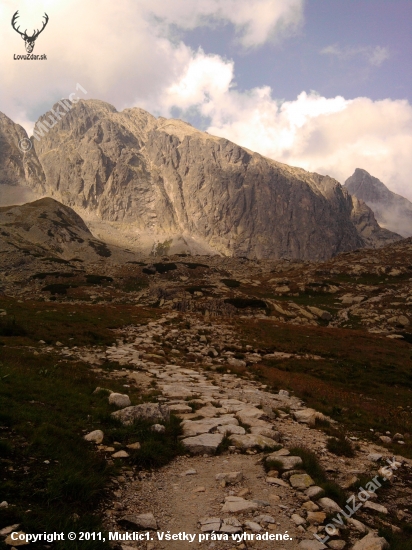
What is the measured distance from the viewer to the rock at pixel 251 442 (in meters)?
8.53

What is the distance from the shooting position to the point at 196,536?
17.1ft

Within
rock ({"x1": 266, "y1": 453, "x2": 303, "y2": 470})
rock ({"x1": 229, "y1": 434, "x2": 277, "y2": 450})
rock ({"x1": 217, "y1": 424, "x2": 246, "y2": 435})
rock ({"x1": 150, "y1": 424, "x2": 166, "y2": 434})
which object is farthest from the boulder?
rock ({"x1": 266, "y1": 453, "x2": 303, "y2": 470})

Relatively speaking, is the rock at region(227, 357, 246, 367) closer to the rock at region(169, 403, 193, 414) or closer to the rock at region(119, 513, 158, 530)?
the rock at region(169, 403, 193, 414)

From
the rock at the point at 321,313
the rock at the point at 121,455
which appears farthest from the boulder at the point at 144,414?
the rock at the point at 321,313

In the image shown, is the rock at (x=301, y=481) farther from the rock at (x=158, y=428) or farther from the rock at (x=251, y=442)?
the rock at (x=158, y=428)

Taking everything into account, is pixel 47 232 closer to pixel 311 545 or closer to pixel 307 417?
pixel 307 417

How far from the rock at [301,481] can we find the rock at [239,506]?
3.99ft

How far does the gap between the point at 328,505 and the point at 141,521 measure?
3.43 meters

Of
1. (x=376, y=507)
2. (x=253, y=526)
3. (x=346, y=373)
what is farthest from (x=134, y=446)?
(x=346, y=373)

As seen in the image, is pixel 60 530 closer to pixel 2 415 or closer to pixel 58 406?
pixel 2 415

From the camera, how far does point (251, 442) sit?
8.64m

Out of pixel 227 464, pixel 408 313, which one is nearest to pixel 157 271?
pixel 408 313

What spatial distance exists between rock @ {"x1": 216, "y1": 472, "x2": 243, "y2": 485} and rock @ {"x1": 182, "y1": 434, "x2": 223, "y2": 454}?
47.2 inches

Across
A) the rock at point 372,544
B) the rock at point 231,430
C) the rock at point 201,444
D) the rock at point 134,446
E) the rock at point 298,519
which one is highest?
the rock at point 372,544
